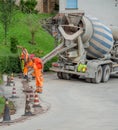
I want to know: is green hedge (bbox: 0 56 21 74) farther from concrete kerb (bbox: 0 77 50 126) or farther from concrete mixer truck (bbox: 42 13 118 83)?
concrete kerb (bbox: 0 77 50 126)

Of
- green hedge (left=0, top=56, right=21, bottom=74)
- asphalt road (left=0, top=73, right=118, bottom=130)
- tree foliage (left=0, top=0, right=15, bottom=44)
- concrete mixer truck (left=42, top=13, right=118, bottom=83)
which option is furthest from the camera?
tree foliage (left=0, top=0, right=15, bottom=44)

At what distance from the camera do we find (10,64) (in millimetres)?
29656

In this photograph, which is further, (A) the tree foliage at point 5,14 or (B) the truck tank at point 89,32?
(A) the tree foliage at point 5,14

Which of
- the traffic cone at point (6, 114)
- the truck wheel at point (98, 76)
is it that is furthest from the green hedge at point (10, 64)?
the traffic cone at point (6, 114)

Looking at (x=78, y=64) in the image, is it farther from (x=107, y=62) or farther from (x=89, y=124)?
(x=89, y=124)

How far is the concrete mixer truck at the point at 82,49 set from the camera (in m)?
27.6

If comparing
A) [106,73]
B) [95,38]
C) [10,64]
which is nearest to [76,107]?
[106,73]

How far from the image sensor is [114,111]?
1950cm

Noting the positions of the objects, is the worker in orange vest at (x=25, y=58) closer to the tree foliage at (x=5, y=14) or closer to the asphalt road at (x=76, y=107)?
the asphalt road at (x=76, y=107)

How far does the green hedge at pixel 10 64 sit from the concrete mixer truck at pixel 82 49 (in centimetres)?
232

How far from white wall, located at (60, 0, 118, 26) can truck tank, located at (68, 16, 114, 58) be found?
13403mm

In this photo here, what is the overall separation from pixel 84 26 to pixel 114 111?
9185mm

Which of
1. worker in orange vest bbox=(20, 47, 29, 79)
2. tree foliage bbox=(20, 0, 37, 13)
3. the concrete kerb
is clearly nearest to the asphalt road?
the concrete kerb

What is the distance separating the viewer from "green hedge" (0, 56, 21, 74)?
29.5 metres
